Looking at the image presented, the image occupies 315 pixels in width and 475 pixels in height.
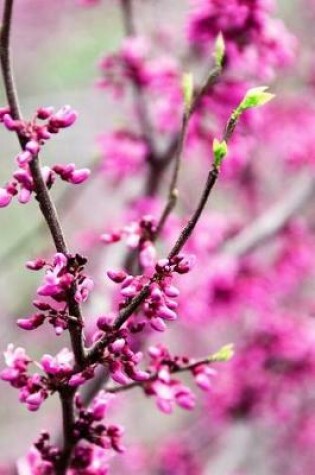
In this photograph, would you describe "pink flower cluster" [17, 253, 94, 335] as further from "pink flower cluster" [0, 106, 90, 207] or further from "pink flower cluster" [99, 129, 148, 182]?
"pink flower cluster" [99, 129, 148, 182]

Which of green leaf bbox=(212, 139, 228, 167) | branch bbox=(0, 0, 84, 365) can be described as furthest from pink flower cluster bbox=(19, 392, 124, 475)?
green leaf bbox=(212, 139, 228, 167)

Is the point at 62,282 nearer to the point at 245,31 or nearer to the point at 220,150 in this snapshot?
the point at 220,150

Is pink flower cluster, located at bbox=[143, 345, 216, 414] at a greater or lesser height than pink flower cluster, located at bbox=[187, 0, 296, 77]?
lesser

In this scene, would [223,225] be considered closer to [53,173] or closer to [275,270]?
[275,270]

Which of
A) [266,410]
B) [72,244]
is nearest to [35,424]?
[72,244]

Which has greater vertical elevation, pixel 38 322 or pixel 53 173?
pixel 53 173

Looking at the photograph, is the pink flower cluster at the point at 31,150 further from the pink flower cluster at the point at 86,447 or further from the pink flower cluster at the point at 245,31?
the pink flower cluster at the point at 245,31

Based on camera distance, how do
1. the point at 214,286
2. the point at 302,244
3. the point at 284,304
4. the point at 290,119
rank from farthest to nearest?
the point at 284,304, the point at 290,119, the point at 302,244, the point at 214,286

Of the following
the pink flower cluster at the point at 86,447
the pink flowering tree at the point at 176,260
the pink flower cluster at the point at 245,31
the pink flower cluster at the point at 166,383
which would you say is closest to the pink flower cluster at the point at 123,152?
the pink flowering tree at the point at 176,260
